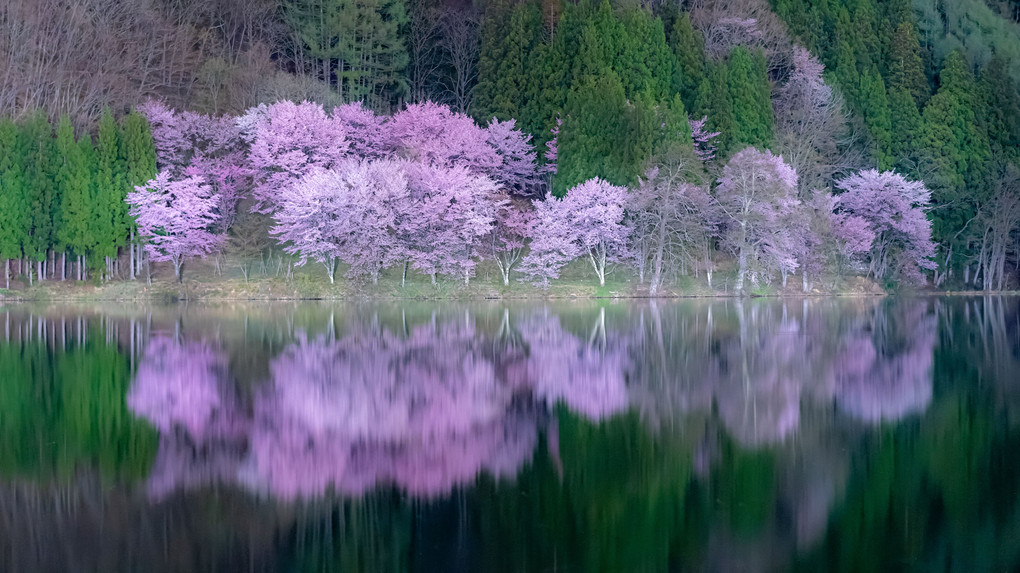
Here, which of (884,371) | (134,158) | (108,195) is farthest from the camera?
(134,158)

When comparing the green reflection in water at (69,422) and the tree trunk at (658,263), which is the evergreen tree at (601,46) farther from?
the green reflection in water at (69,422)

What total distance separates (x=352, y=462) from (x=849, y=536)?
4902 mm

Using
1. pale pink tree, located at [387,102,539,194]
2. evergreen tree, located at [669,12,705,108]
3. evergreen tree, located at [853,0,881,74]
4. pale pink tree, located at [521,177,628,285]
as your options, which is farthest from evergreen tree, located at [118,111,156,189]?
evergreen tree, located at [853,0,881,74]

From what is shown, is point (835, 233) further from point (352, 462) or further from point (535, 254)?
point (352, 462)

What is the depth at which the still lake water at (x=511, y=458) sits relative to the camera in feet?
23.4

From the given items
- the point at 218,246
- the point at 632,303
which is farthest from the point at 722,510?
the point at 218,246

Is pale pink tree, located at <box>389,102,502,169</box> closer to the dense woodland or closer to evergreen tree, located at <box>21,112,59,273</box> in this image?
the dense woodland

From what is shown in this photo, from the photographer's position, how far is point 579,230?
46156 millimetres

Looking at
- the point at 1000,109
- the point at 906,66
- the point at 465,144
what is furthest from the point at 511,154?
the point at 1000,109

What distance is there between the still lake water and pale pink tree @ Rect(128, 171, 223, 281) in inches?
1002

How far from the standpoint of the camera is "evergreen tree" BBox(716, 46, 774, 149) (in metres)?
51.2

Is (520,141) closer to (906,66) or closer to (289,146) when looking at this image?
(289,146)

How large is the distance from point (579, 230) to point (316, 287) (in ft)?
43.0

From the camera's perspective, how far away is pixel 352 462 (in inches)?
385
